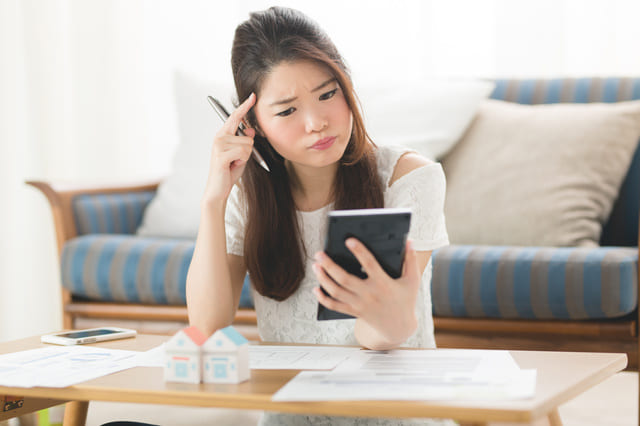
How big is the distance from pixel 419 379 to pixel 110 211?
200 cm

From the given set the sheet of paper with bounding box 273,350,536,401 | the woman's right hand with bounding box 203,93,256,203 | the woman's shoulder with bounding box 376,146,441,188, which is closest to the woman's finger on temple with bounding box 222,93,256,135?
the woman's right hand with bounding box 203,93,256,203

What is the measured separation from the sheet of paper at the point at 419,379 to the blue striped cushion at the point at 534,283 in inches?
36.2

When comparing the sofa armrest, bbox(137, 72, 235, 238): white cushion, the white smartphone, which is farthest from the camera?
bbox(137, 72, 235, 238): white cushion

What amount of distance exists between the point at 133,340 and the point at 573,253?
1.14 m

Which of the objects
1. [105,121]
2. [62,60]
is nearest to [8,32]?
[62,60]

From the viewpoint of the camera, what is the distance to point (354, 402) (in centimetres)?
81

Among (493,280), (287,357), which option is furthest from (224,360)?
(493,280)

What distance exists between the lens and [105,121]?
3.53m

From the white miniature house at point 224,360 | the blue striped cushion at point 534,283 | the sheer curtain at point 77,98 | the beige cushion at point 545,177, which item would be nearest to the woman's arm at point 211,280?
the white miniature house at point 224,360

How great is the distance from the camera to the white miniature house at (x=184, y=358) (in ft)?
3.09

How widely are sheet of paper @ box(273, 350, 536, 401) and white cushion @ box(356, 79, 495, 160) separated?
154 centimetres

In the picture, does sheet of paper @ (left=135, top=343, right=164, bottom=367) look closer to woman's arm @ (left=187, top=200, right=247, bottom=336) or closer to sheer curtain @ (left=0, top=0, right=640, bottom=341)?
woman's arm @ (left=187, top=200, right=247, bottom=336)

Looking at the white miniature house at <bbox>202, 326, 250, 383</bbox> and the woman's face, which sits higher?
the woman's face

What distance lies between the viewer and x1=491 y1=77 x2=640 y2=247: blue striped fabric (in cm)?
237
